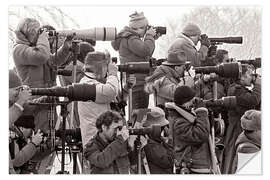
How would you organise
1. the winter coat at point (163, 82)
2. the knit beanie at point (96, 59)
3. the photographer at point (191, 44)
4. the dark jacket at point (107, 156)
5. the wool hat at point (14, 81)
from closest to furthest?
the dark jacket at point (107, 156) → the knit beanie at point (96, 59) → the wool hat at point (14, 81) → the winter coat at point (163, 82) → the photographer at point (191, 44)

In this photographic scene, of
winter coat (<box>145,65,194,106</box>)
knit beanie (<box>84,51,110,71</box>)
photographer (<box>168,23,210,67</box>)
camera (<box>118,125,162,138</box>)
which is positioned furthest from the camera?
photographer (<box>168,23,210,67</box>)

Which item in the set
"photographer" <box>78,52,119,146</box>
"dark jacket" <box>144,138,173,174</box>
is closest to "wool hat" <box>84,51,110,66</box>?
"photographer" <box>78,52,119,146</box>

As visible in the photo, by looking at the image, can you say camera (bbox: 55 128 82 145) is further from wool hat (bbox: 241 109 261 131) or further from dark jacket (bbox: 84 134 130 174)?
wool hat (bbox: 241 109 261 131)

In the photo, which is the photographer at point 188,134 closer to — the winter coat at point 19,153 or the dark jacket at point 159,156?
the dark jacket at point 159,156

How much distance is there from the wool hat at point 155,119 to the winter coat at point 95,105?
288mm

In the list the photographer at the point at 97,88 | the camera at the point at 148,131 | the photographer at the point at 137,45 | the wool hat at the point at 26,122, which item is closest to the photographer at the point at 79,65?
the photographer at the point at 97,88

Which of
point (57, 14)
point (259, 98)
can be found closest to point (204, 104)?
point (259, 98)

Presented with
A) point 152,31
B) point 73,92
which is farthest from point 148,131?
point 152,31

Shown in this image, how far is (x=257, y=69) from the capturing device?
Result: 5.41 metres

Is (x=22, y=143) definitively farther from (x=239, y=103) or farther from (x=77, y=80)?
(x=239, y=103)

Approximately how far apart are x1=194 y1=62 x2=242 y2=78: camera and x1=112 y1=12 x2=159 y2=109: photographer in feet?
1.26

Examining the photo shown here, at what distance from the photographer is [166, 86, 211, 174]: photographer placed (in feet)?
16.6

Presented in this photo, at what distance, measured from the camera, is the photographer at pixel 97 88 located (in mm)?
5020

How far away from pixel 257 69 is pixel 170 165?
0.96m
